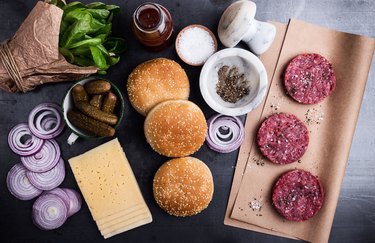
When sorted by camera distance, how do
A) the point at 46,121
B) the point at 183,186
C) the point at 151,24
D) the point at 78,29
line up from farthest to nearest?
the point at 46,121, the point at 183,186, the point at 151,24, the point at 78,29

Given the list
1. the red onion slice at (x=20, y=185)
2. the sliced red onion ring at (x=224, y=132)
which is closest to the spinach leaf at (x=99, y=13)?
the sliced red onion ring at (x=224, y=132)

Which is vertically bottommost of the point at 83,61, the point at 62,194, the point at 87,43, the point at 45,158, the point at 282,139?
the point at 62,194

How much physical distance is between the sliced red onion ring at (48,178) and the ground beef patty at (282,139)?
973 millimetres

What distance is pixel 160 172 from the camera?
191 cm

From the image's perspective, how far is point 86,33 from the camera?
1.71 m

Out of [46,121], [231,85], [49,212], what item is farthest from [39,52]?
[231,85]

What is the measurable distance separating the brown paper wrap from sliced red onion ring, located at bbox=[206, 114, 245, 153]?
24.3 inches

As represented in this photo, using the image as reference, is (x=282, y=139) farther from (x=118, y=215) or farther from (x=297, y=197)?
(x=118, y=215)

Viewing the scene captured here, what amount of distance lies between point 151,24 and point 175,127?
46cm

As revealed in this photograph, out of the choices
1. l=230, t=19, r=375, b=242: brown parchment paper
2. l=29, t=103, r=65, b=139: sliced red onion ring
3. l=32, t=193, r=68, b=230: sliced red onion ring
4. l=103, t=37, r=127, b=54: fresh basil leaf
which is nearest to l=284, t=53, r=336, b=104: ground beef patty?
l=230, t=19, r=375, b=242: brown parchment paper

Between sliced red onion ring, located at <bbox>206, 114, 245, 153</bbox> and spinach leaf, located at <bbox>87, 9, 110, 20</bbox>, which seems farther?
sliced red onion ring, located at <bbox>206, 114, 245, 153</bbox>

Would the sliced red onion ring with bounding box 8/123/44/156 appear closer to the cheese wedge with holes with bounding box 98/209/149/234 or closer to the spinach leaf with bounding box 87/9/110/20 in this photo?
the cheese wedge with holes with bounding box 98/209/149/234

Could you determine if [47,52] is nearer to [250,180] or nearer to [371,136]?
[250,180]

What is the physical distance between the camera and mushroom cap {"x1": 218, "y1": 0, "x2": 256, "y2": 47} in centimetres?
176
